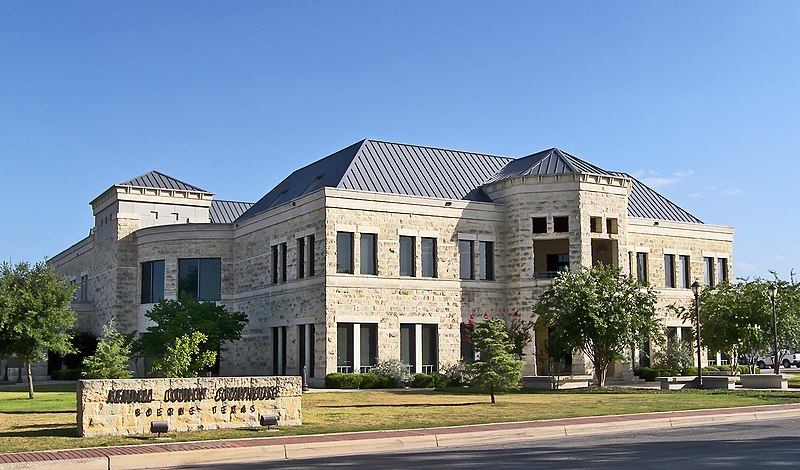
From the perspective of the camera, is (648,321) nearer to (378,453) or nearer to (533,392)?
(533,392)

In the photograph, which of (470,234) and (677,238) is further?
(677,238)

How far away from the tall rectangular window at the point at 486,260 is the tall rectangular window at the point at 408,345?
16.4 ft

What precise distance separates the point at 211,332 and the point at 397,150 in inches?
569

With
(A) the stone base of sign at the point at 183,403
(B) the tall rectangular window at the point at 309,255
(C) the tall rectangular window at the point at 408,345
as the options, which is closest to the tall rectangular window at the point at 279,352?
(B) the tall rectangular window at the point at 309,255

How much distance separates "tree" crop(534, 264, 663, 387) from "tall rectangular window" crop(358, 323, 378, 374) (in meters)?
8.35

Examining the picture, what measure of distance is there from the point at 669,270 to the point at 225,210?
32.6 metres

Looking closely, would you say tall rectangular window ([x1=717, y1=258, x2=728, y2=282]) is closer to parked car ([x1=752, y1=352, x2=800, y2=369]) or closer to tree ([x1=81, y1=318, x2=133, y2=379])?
parked car ([x1=752, y1=352, x2=800, y2=369])

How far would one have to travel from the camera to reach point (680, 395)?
31.7m

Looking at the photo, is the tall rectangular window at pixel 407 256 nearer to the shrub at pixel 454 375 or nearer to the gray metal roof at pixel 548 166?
the shrub at pixel 454 375

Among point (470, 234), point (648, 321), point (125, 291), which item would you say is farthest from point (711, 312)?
point (125, 291)

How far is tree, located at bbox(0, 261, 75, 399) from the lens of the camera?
31906 mm

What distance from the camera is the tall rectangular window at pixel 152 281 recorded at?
52.6 metres

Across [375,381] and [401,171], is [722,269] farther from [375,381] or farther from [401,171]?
[375,381]

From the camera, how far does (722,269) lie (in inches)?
2163
